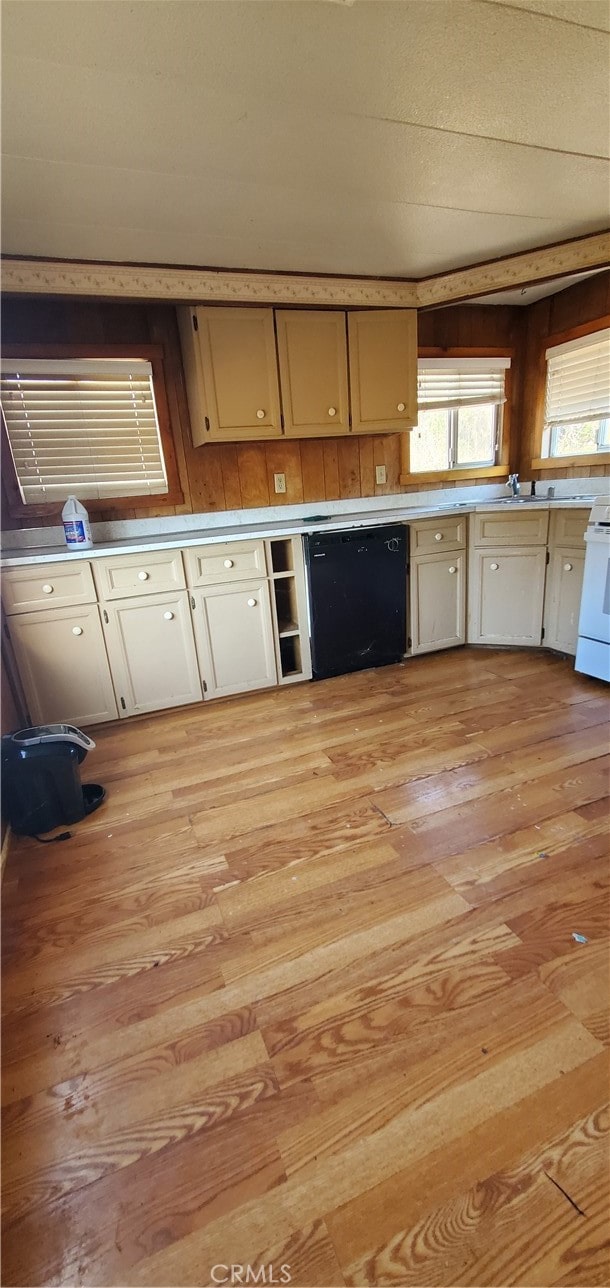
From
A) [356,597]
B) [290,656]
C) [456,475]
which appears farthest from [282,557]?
[456,475]

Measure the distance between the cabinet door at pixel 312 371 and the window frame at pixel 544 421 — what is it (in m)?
1.53

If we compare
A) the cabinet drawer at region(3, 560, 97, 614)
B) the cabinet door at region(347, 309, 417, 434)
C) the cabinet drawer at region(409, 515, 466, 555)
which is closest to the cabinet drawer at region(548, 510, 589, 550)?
the cabinet drawer at region(409, 515, 466, 555)

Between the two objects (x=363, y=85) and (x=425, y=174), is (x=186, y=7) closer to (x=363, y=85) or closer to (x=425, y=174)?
(x=363, y=85)

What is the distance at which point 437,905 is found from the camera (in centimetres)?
144

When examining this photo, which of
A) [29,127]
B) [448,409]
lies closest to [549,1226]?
[29,127]

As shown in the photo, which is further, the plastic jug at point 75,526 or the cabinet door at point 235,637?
the cabinet door at point 235,637

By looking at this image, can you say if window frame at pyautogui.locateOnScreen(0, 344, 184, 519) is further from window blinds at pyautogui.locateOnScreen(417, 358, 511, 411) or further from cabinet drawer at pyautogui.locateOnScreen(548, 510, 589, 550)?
cabinet drawer at pyautogui.locateOnScreen(548, 510, 589, 550)

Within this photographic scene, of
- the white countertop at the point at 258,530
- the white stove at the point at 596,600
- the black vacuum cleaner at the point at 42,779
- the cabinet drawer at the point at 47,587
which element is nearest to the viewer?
the black vacuum cleaner at the point at 42,779

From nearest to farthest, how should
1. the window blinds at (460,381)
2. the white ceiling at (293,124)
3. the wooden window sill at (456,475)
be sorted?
1. the white ceiling at (293,124)
2. the window blinds at (460,381)
3. the wooden window sill at (456,475)

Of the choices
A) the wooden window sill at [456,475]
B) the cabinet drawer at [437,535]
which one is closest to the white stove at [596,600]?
the cabinet drawer at [437,535]

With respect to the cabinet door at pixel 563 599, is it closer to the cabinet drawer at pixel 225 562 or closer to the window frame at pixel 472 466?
the window frame at pixel 472 466

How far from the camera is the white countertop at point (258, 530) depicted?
2.41 m

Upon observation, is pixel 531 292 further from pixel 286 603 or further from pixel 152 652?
pixel 152 652

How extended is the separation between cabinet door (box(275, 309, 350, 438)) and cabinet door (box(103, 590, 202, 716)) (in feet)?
4.07
